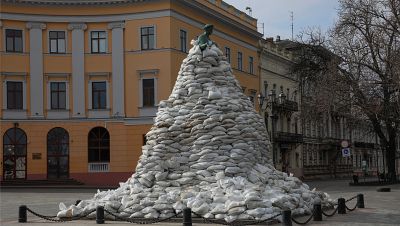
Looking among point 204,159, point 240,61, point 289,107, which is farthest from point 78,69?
point 204,159

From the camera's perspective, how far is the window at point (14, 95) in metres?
44.1

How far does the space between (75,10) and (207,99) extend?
27.4m

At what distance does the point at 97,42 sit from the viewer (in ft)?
148

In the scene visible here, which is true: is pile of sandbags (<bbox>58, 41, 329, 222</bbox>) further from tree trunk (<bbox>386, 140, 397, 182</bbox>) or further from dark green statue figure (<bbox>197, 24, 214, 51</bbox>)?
tree trunk (<bbox>386, 140, 397, 182</bbox>)

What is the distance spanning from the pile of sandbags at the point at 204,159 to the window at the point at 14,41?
2669cm

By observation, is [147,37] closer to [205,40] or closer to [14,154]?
[14,154]

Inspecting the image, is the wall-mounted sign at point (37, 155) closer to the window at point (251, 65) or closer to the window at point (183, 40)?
the window at point (183, 40)

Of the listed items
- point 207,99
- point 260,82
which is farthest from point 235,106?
point 260,82

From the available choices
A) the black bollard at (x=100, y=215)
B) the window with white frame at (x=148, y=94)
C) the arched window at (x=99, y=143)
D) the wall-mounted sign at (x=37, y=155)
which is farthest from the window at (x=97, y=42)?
the black bollard at (x=100, y=215)

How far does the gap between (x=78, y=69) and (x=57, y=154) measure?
592cm

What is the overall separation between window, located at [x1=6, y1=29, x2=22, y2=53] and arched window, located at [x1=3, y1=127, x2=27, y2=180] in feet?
17.6

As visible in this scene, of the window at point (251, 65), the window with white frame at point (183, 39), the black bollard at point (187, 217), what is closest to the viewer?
the black bollard at point (187, 217)

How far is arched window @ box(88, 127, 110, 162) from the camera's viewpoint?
145ft

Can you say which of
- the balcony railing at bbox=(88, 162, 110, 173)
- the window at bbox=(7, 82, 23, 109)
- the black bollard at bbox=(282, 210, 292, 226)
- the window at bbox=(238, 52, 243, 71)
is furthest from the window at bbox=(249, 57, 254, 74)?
the black bollard at bbox=(282, 210, 292, 226)
